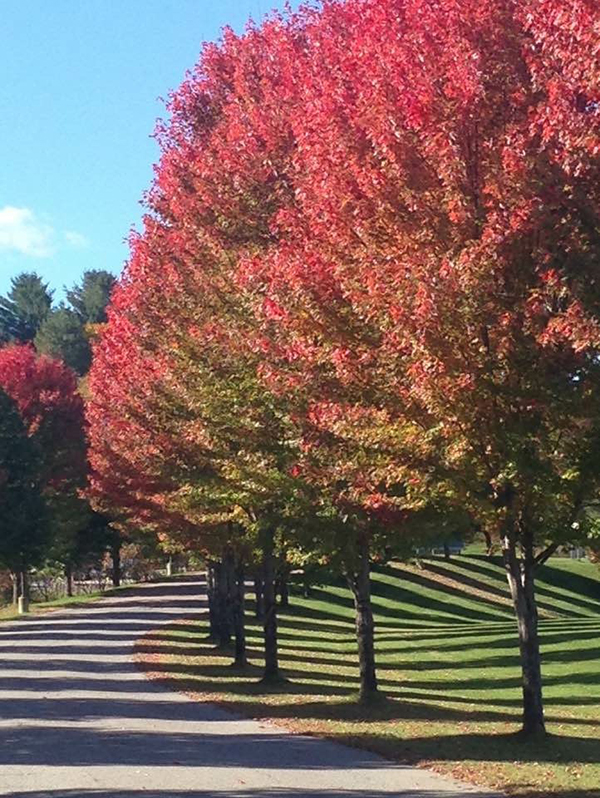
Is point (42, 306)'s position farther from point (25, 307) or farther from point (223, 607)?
point (223, 607)

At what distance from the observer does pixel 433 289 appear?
12703 millimetres

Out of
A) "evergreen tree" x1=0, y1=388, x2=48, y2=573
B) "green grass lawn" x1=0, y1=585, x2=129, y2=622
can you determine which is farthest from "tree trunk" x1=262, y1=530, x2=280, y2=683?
"green grass lawn" x1=0, y1=585, x2=129, y2=622

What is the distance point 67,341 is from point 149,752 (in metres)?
93.0

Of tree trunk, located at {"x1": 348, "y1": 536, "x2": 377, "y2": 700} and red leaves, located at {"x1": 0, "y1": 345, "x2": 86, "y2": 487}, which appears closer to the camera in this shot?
tree trunk, located at {"x1": 348, "y1": 536, "x2": 377, "y2": 700}

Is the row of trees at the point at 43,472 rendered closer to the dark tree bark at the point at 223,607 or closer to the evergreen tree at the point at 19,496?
the evergreen tree at the point at 19,496

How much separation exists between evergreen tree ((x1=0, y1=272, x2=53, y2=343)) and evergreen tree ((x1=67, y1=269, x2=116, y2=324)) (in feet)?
11.5

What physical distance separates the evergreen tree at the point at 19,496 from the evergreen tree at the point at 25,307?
281ft

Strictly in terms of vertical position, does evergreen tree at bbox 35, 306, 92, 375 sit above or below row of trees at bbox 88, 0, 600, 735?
above

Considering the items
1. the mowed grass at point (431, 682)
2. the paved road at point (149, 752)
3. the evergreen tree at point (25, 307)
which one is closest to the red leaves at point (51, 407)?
the mowed grass at point (431, 682)

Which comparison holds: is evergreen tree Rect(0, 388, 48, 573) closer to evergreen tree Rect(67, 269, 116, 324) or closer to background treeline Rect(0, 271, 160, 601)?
background treeline Rect(0, 271, 160, 601)

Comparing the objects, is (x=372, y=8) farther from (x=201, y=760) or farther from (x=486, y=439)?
(x=201, y=760)

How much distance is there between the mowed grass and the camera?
579 inches

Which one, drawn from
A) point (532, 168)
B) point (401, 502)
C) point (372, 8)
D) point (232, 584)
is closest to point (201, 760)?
point (401, 502)

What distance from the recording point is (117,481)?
37562 millimetres
